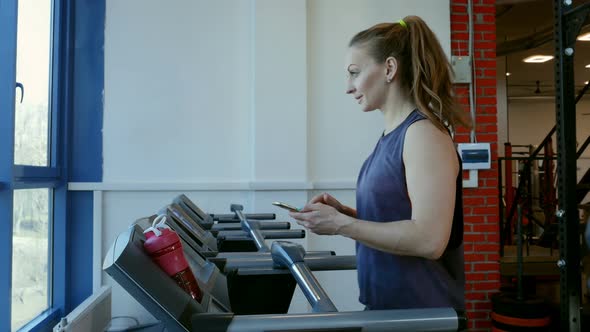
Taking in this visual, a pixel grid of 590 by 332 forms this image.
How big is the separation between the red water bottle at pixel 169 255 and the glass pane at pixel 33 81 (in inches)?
61.3

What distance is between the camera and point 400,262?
131cm

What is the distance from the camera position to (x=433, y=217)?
1.19 m

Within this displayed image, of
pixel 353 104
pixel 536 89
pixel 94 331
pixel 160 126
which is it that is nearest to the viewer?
pixel 94 331

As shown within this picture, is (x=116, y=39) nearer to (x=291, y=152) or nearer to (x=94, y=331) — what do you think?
(x=291, y=152)

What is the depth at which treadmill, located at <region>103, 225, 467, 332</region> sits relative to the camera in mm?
979

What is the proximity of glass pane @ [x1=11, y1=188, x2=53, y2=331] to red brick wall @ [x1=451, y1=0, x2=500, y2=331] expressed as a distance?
2675 mm

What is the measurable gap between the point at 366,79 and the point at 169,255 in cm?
72

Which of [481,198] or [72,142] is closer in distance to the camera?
[72,142]

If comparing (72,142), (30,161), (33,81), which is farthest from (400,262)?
(72,142)

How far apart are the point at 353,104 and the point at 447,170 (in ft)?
7.12

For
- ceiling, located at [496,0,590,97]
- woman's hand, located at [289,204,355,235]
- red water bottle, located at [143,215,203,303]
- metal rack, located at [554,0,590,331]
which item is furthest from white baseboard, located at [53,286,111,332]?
ceiling, located at [496,0,590,97]

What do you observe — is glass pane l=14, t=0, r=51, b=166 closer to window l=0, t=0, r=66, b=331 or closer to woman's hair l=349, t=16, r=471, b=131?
window l=0, t=0, r=66, b=331

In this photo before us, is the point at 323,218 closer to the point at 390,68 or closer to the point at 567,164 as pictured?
the point at 390,68

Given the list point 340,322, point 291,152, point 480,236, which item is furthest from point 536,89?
point 340,322
